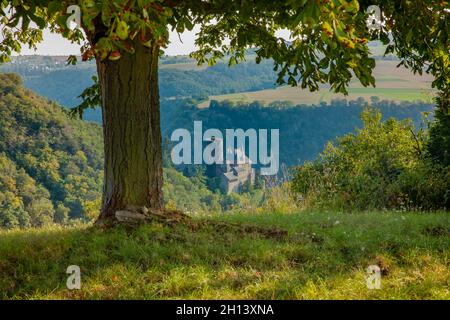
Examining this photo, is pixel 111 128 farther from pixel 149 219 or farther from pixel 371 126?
pixel 371 126

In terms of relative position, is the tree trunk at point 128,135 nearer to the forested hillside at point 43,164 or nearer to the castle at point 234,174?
the forested hillside at point 43,164

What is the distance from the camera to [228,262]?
5504 millimetres

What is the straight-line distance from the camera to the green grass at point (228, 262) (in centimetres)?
475

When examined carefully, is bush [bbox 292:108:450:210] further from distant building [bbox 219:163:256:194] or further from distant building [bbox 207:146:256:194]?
distant building [bbox 219:163:256:194]

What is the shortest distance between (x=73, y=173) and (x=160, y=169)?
3302 centimetres

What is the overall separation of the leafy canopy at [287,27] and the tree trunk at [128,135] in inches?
10.1

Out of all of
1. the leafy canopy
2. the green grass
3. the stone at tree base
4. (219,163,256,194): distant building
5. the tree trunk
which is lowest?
(219,163,256,194): distant building

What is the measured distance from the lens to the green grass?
15.6 feet

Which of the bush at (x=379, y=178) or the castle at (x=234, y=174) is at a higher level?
the bush at (x=379, y=178)

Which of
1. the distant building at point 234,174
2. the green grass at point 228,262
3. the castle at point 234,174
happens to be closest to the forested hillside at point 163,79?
the distant building at point 234,174

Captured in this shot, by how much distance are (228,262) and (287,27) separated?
3.08 m

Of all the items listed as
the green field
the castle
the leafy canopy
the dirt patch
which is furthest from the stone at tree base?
the green field

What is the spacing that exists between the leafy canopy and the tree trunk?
26 centimetres

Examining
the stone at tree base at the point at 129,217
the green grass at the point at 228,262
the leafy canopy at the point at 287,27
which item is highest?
the leafy canopy at the point at 287,27
